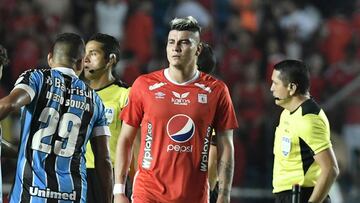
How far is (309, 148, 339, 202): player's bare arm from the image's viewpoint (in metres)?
7.91

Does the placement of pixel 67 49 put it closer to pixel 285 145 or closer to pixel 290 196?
pixel 285 145

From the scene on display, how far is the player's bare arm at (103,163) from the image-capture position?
23.9ft

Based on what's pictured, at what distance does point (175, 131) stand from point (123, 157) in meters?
0.46

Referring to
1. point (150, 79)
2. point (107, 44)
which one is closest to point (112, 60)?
point (107, 44)

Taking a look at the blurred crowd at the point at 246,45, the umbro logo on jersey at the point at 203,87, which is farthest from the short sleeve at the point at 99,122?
the blurred crowd at the point at 246,45

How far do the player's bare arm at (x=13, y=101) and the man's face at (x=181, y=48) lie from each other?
4.58 feet

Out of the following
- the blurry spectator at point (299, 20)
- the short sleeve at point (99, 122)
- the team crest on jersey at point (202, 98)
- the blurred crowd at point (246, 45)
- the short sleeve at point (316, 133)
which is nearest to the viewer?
the short sleeve at point (99, 122)

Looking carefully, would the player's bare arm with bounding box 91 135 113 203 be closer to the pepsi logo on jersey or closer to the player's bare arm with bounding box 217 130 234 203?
the pepsi logo on jersey

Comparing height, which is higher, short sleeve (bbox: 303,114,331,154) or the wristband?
short sleeve (bbox: 303,114,331,154)

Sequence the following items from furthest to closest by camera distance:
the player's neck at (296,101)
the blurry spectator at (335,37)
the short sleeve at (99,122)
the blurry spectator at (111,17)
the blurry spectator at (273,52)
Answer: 1. the blurry spectator at (335,37)
2. the blurry spectator at (273,52)
3. the blurry spectator at (111,17)
4. the player's neck at (296,101)
5. the short sleeve at (99,122)

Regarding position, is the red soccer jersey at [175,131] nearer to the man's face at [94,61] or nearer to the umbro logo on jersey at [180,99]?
the umbro logo on jersey at [180,99]

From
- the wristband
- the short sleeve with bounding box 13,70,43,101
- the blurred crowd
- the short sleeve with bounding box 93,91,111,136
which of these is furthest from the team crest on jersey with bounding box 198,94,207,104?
the blurred crowd

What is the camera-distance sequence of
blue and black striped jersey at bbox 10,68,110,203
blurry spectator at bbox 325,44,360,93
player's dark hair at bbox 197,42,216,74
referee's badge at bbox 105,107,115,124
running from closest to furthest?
blue and black striped jersey at bbox 10,68,110,203 → referee's badge at bbox 105,107,115,124 → player's dark hair at bbox 197,42,216,74 → blurry spectator at bbox 325,44,360,93

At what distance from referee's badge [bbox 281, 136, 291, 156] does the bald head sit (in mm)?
2121
